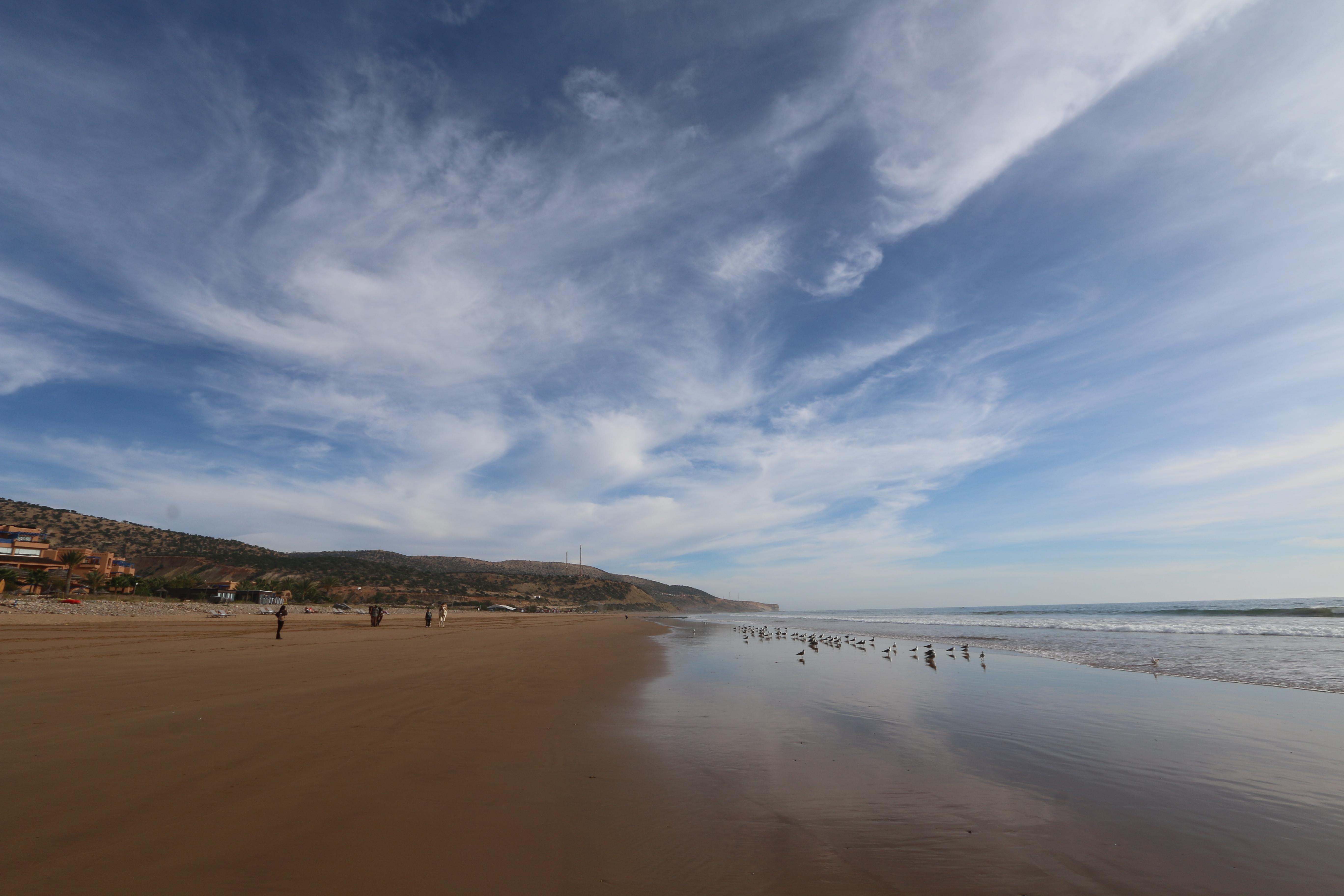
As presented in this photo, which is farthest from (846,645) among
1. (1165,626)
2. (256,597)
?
(256,597)

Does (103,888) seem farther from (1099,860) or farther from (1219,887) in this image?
(1219,887)

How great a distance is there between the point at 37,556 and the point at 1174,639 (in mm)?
90699

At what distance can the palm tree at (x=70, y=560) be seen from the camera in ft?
144

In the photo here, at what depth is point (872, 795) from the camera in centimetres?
630

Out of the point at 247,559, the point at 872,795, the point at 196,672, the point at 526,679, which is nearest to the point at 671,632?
the point at 526,679

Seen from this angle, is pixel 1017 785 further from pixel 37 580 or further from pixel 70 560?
pixel 70 560

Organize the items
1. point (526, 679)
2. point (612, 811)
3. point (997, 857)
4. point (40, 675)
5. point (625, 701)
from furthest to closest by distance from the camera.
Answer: point (526, 679)
point (625, 701)
point (40, 675)
point (612, 811)
point (997, 857)

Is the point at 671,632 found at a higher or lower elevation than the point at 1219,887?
lower

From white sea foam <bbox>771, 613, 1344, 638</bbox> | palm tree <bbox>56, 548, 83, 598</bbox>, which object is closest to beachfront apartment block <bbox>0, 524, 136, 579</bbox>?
palm tree <bbox>56, 548, 83, 598</bbox>

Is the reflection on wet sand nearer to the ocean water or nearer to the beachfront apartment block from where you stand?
the ocean water

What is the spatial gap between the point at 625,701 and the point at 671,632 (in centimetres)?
3567

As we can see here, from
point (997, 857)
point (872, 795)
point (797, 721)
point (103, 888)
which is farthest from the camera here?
point (797, 721)

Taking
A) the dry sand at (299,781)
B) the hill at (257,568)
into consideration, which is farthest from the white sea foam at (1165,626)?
the hill at (257,568)

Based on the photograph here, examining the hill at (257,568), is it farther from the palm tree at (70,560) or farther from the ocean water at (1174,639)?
the ocean water at (1174,639)
